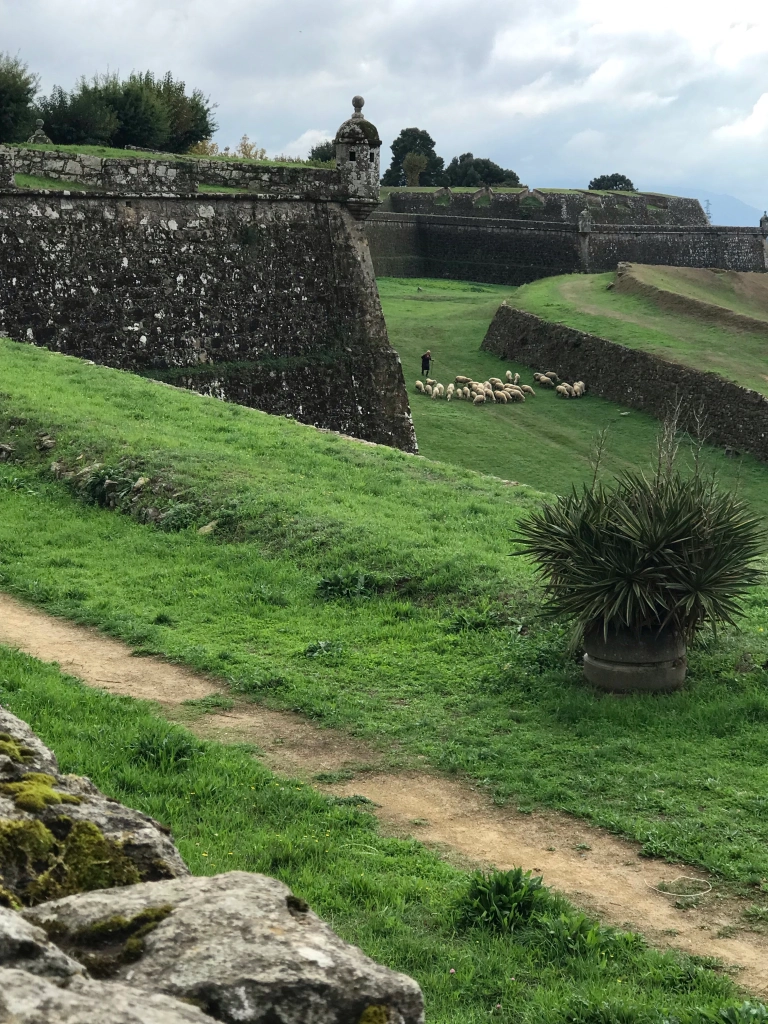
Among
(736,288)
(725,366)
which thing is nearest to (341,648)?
(725,366)

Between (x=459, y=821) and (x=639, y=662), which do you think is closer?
(x=459, y=821)

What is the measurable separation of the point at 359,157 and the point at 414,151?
59.8 metres

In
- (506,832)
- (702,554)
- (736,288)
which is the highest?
(736,288)

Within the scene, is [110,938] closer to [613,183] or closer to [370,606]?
[370,606]

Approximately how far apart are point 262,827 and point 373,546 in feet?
17.3

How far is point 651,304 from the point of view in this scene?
149ft

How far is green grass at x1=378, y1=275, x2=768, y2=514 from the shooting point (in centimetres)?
2905

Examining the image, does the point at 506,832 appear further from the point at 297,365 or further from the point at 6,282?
the point at 297,365

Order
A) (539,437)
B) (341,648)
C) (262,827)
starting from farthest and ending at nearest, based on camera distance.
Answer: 1. (539,437)
2. (341,648)
3. (262,827)

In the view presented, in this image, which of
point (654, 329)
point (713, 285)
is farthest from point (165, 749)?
point (713, 285)

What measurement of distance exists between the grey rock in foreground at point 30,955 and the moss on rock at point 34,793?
38.8 inches

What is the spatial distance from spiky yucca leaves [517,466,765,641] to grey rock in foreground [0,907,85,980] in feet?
20.6

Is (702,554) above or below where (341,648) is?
above

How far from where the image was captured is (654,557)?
28.2ft
